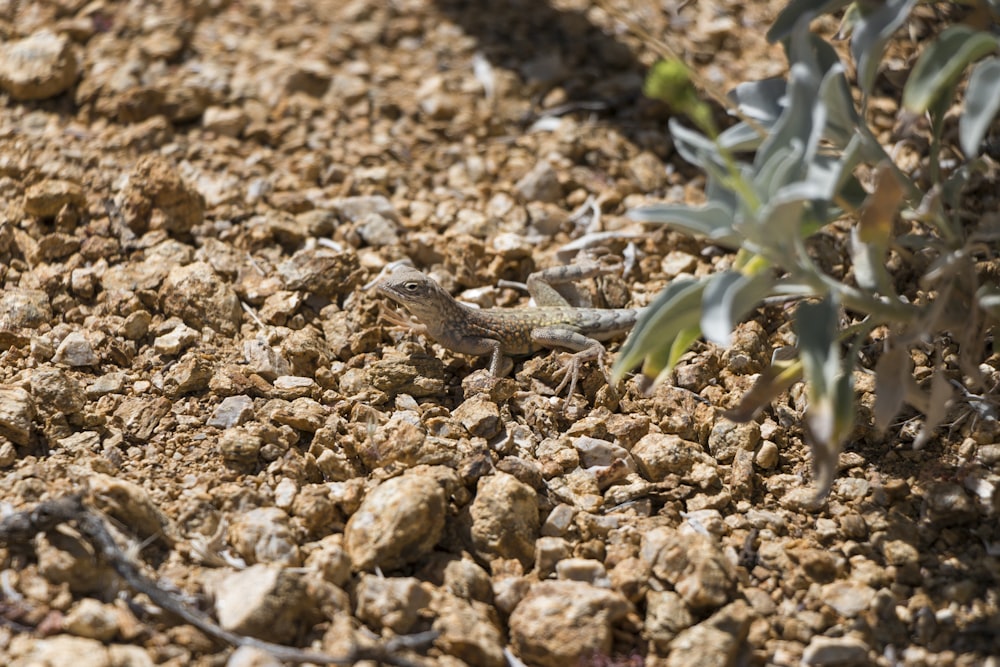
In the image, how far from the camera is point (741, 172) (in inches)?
104

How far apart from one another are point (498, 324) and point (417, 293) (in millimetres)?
410

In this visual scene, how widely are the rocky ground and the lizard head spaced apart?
0.20m

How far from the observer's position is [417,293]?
421 cm

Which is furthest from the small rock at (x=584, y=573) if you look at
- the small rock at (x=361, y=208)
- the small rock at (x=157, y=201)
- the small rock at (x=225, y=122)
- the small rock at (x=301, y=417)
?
the small rock at (x=225, y=122)

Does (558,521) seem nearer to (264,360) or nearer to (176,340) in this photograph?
(264,360)

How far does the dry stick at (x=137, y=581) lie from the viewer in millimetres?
2617

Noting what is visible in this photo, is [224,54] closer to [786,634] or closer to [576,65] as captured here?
[576,65]

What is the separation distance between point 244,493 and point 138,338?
4.12 feet

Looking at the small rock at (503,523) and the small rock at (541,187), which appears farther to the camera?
the small rock at (541,187)

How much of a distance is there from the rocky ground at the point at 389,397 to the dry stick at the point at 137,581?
0.14 ft

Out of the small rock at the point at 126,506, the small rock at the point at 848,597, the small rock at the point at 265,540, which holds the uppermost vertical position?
the small rock at the point at 126,506

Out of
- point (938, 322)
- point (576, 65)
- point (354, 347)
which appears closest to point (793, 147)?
point (938, 322)

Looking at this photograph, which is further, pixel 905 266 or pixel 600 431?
pixel 905 266

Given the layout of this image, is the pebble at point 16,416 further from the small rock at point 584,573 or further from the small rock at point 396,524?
the small rock at point 584,573
